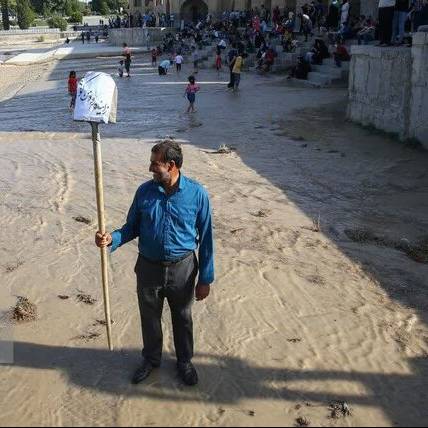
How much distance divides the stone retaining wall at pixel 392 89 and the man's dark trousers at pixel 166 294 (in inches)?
384

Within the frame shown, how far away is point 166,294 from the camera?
4.11m

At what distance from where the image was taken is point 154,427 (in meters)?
4.01

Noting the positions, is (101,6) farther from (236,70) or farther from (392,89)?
(392,89)

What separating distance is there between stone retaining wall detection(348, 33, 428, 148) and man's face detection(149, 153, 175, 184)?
32.7ft

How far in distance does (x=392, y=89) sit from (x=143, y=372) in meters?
11.5

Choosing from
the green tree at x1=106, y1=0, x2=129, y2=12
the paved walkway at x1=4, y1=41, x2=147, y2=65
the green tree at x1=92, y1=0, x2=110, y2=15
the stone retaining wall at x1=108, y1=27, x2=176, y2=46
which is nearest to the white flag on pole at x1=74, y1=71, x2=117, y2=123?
the paved walkway at x1=4, y1=41, x2=147, y2=65

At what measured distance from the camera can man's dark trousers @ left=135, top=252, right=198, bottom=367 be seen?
159 inches

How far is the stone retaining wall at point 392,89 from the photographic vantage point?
12453 mm

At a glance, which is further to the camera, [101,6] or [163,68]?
[101,6]

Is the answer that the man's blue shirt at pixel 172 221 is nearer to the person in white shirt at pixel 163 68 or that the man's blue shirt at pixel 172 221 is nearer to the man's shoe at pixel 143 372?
the man's shoe at pixel 143 372

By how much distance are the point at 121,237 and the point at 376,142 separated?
1078 cm

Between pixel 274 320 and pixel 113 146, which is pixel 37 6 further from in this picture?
pixel 274 320

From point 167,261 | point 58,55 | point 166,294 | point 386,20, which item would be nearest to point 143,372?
point 166,294

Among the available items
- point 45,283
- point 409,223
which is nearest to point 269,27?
point 409,223
